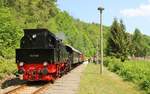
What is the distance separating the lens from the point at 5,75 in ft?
104

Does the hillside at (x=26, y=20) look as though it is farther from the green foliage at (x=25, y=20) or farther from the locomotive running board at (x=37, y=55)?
the locomotive running board at (x=37, y=55)

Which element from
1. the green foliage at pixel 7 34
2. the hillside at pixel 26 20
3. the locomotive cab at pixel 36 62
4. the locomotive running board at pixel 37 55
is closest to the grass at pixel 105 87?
the locomotive cab at pixel 36 62

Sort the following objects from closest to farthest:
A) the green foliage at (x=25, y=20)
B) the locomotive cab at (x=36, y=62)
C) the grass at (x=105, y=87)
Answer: the grass at (x=105, y=87), the locomotive cab at (x=36, y=62), the green foliage at (x=25, y=20)

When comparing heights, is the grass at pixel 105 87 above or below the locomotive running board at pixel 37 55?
below

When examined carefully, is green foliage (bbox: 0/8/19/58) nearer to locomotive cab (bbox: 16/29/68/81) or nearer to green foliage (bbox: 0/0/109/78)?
green foliage (bbox: 0/0/109/78)

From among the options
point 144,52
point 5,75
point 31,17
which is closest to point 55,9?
point 31,17

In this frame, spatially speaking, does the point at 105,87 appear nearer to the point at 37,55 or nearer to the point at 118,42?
the point at 37,55

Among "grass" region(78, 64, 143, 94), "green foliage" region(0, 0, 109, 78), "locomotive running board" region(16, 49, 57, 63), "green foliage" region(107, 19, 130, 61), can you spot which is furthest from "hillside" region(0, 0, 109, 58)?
"green foliage" region(107, 19, 130, 61)

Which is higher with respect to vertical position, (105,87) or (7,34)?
(7,34)

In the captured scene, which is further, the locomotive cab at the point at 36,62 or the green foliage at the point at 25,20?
the green foliage at the point at 25,20

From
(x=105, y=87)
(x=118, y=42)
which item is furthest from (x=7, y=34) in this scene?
(x=118, y=42)

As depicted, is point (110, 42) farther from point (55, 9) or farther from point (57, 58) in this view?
Result: point (57, 58)

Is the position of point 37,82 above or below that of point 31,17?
below

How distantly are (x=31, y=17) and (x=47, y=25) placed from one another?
773cm
